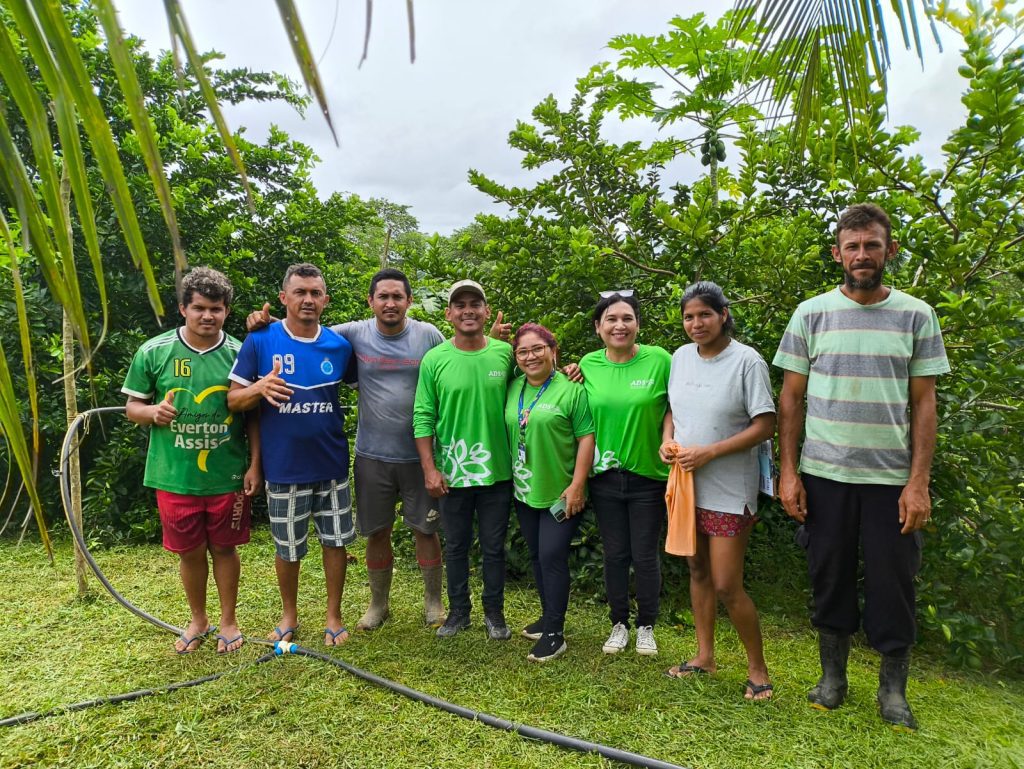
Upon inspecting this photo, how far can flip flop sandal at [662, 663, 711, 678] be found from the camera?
3.04 metres

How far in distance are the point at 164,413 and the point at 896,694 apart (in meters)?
3.44

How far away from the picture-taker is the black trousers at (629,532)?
3143 millimetres

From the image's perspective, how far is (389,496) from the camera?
358 cm

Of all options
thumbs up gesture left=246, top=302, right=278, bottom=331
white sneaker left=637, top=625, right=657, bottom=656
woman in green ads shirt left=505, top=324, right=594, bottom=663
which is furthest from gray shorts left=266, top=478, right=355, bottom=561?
white sneaker left=637, top=625, right=657, bottom=656

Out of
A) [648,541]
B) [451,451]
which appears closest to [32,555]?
Result: [451,451]

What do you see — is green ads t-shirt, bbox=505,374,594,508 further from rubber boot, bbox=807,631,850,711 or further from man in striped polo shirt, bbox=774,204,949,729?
rubber boot, bbox=807,631,850,711

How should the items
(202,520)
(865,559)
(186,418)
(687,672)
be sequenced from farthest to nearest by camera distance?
(202,520), (186,418), (687,672), (865,559)

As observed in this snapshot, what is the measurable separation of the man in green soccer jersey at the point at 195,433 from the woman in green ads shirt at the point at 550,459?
4.70ft

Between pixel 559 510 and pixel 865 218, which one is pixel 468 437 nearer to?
pixel 559 510

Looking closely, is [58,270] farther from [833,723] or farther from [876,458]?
[833,723]

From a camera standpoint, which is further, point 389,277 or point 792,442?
point 389,277

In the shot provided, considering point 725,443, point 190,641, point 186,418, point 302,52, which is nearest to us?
point 302,52

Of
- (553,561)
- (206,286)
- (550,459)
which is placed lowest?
(553,561)

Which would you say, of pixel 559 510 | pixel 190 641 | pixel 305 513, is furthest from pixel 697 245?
pixel 190 641
